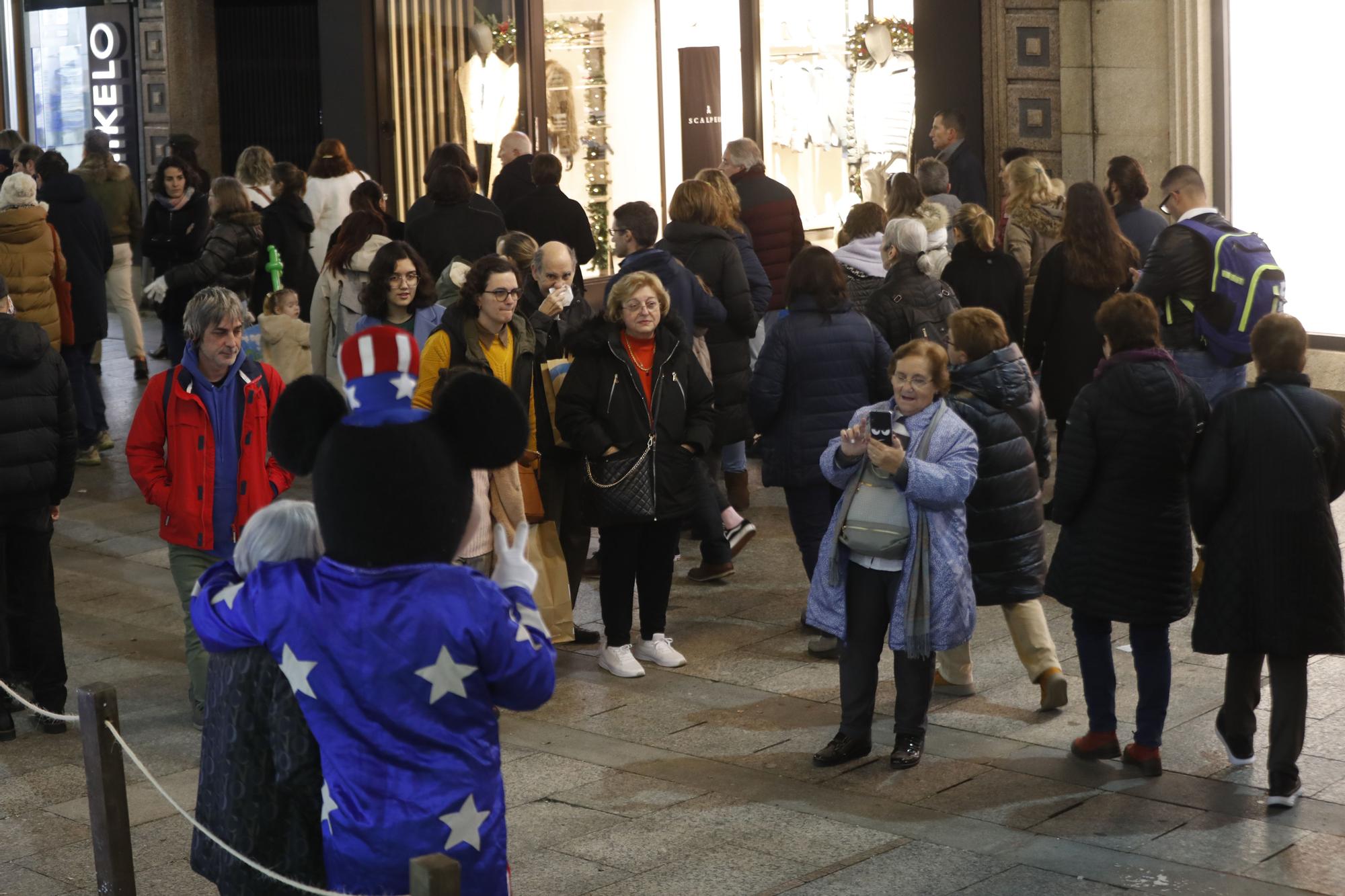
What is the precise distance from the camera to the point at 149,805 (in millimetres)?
6344

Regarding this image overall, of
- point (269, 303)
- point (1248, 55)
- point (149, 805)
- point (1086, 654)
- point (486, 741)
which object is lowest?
point (149, 805)

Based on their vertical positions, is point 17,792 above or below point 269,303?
below

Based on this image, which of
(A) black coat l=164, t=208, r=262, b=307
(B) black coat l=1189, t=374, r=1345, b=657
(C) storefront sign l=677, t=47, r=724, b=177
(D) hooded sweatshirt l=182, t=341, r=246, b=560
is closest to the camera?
(B) black coat l=1189, t=374, r=1345, b=657

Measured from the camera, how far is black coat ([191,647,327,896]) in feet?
12.6

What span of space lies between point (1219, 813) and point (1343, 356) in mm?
7655

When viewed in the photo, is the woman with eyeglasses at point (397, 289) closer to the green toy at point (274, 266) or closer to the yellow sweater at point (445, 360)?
the yellow sweater at point (445, 360)

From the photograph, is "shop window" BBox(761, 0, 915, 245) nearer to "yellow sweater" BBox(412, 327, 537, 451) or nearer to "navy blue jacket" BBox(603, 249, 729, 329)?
"navy blue jacket" BBox(603, 249, 729, 329)

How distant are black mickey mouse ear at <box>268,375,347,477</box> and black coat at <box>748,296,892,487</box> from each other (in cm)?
393

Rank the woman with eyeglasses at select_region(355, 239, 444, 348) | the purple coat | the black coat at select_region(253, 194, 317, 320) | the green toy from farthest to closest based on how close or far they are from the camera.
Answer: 1. the black coat at select_region(253, 194, 317, 320)
2. the green toy
3. the woman with eyeglasses at select_region(355, 239, 444, 348)
4. the purple coat

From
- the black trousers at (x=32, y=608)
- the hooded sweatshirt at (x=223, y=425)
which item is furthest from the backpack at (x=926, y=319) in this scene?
the black trousers at (x=32, y=608)

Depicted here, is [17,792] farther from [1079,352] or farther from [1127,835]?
[1079,352]

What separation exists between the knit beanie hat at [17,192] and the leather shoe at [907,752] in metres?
6.62

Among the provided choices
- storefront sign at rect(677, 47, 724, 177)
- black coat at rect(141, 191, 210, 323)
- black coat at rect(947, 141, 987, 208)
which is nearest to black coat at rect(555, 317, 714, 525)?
black coat at rect(947, 141, 987, 208)

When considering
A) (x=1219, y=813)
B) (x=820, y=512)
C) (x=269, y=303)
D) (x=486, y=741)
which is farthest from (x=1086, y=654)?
(x=269, y=303)
